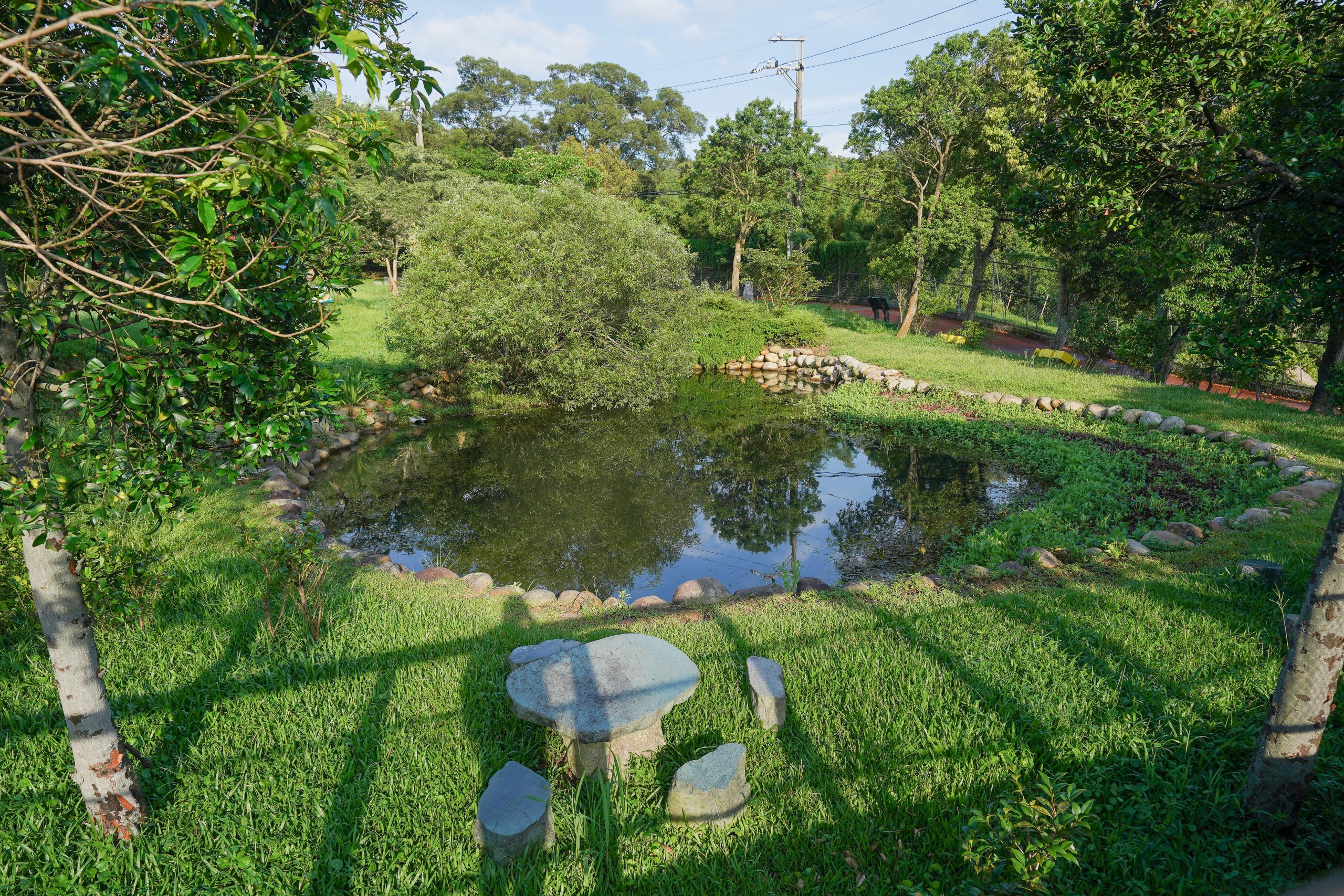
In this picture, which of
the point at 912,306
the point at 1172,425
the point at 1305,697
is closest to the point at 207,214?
the point at 1305,697

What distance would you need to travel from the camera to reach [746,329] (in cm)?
1880

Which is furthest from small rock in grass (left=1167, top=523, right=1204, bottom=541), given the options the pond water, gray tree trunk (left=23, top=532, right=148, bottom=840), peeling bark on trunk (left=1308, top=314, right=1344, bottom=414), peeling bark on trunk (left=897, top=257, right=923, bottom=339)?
peeling bark on trunk (left=897, top=257, right=923, bottom=339)

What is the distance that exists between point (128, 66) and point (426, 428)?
11.0 m

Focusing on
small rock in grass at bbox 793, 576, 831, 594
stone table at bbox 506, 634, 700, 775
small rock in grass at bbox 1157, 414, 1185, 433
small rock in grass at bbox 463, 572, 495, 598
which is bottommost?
small rock in grass at bbox 463, 572, 495, 598

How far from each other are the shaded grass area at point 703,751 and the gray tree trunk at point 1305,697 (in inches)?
6.1

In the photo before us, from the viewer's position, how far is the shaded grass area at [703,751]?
245 centimetres

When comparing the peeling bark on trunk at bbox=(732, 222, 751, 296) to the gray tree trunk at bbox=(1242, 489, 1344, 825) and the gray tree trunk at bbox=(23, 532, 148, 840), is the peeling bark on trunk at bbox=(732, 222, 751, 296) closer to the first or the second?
the gray tree trunk at bbox=(1242, 489, 1344, 825)

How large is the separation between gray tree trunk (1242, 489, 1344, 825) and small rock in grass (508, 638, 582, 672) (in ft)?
9.59

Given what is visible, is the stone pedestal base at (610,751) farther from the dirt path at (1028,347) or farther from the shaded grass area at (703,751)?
the dirt path at (1028,347)

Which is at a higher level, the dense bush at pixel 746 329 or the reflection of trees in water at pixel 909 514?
the dense bush at pixel 746 329

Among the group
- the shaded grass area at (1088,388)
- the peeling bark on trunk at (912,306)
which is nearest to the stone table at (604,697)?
the shaded grass area at (1088,388)

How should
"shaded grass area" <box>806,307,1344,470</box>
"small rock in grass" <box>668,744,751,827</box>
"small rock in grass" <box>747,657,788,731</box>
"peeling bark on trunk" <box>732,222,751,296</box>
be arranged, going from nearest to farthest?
"small rock in grass" <box>668,744,751,827</box>, "small rock in grass" <box>747,657,788,731</box>, "shaded grass area" <box>806,307,1344,470</box>, "peeling bark on trunk" <box>732,222,751,296</box>

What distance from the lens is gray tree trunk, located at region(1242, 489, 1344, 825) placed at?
7.81ft

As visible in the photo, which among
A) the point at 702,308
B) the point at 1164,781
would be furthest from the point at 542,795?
the point at 702,308
